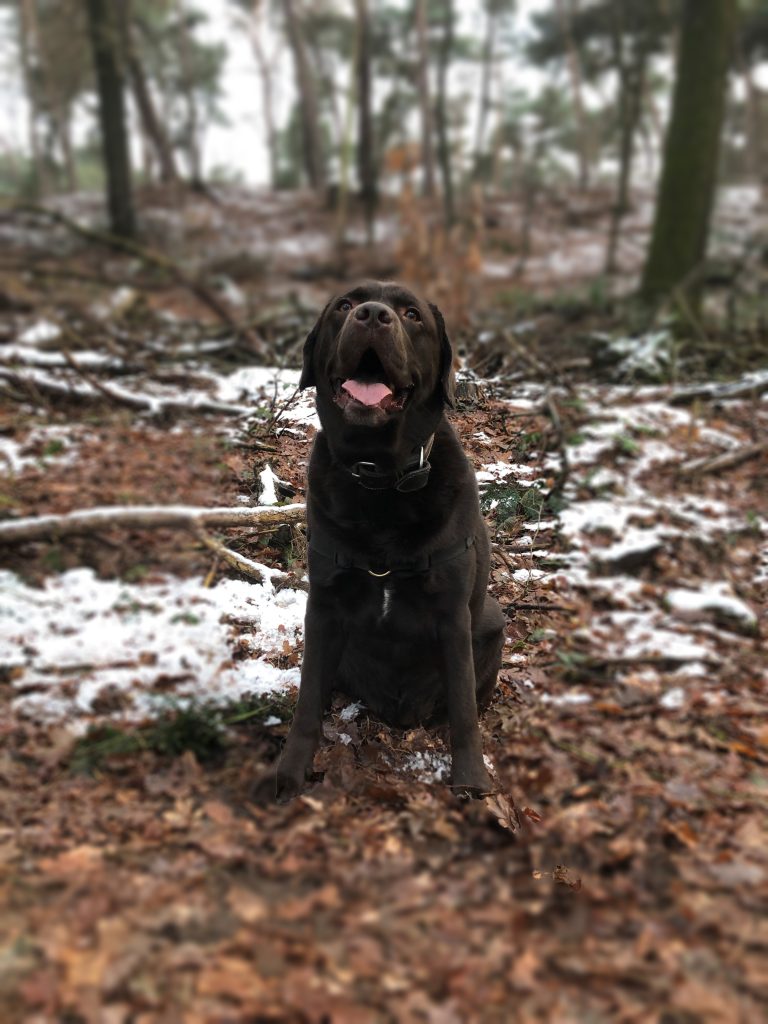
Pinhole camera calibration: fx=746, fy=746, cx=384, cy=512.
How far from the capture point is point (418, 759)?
2.44 metres

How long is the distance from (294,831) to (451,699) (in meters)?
0.68

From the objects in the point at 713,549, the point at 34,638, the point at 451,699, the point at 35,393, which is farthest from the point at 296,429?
the point at 35,393

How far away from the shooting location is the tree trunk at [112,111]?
1477 centimetres

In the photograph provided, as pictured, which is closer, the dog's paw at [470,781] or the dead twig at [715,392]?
the dog's paw at [470,781]

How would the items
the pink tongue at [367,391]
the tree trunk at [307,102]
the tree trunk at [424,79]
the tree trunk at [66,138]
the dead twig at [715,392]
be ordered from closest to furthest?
the pink tongue at [367,391], the dead twig at [715,392], the tree trunk at [424,79], the tree trunk at [307,102], the tree trunk at [66,138]

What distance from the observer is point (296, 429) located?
2469 mm

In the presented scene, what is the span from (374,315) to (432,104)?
103ft

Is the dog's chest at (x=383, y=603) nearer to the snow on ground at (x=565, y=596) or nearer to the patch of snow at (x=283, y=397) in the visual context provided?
the patch of snow at (x=283, y=397)

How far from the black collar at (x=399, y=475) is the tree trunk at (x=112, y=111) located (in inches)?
633

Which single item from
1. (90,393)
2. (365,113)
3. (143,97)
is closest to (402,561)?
(90,393)

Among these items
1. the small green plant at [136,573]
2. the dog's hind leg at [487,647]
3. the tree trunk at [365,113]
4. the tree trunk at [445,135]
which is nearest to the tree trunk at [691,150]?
the small green plant at [136,573]

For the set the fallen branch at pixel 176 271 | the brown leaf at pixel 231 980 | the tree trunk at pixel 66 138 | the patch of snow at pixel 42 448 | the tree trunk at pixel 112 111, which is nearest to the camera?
the brown leaf at pixel 231 980

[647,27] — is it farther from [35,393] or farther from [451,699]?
[451,699]

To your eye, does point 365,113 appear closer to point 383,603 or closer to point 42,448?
point 42,448
